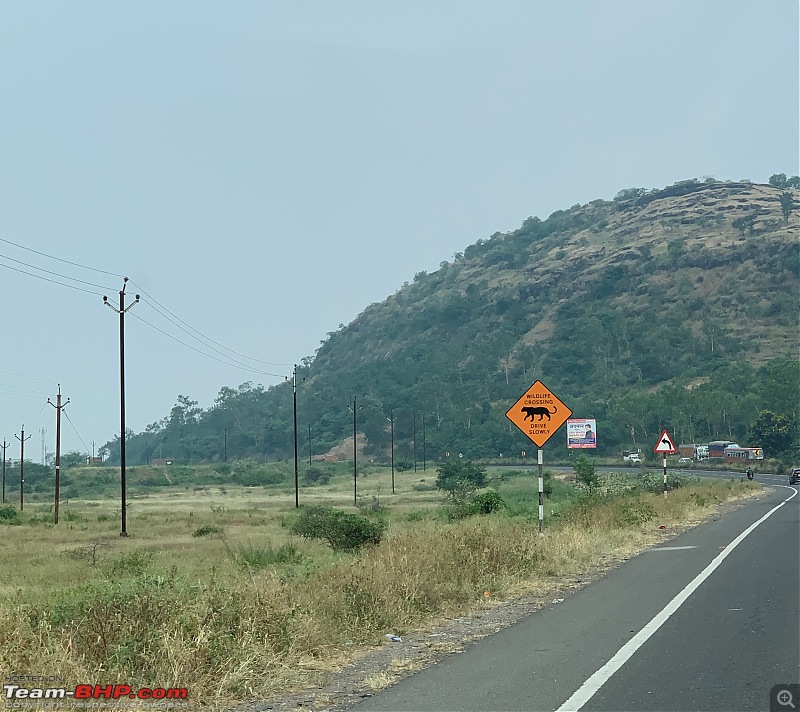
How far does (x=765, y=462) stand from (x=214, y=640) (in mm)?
87854

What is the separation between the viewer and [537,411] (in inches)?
790

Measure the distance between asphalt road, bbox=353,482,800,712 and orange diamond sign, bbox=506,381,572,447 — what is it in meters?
4.79

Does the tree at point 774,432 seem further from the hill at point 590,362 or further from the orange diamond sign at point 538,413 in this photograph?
the orange diamond sign at point 538,413

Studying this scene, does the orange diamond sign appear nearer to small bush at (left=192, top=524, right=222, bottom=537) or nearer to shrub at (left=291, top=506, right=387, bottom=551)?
shrub at (left=291, top=506, right=387, bottom=551)

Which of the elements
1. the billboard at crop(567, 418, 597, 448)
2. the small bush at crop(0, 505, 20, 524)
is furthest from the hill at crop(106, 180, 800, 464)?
the small bush at crop(0, 505, 20, 524)

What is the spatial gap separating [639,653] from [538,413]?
1101 centimetres

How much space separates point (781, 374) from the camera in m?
103

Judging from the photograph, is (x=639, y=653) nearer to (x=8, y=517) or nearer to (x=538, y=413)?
(x=538, y=413)

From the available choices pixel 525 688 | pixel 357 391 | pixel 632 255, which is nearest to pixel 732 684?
pixel 525 688

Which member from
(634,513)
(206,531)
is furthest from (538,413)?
(206,531)

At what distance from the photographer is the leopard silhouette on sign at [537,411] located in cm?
2002

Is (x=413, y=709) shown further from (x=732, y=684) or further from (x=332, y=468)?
(x=332, y=468)

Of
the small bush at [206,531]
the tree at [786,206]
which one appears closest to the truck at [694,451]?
the small bush at [206,531]

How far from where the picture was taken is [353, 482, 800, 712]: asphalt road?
759 centimetres
